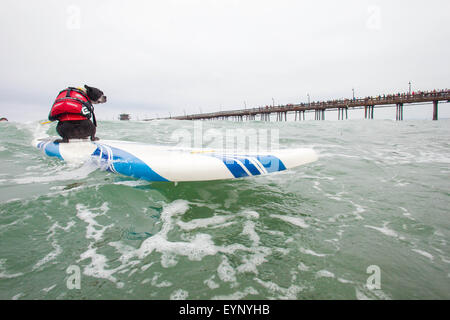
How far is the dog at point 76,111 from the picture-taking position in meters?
3.86

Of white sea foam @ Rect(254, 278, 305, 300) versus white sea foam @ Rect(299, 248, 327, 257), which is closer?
white sea foam @ Rect(254, 278, 305, 300)

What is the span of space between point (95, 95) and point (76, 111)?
520 mm

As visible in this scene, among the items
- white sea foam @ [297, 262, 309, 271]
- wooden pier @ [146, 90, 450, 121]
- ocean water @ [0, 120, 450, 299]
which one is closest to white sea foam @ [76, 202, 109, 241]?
ocean water @ [0, 120, 450, 299]

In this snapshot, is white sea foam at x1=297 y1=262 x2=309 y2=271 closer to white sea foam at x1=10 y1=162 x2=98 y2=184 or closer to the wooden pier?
white sea foam at x1=10 y1=162 x2=98 y2=184

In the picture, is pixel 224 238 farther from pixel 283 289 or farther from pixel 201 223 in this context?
pixel 283 289

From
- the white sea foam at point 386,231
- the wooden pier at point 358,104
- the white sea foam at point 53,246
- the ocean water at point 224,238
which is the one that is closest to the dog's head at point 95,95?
the ocean water at point 224,238

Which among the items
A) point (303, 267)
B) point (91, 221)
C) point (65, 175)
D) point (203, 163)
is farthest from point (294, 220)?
point (65, 175)

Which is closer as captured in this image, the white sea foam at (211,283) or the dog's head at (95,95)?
the white sea foam at (211,283)

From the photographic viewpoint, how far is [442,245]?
71.6 inches

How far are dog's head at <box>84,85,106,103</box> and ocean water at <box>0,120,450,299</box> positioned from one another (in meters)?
1.64

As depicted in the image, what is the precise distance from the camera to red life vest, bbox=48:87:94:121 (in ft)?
12.6

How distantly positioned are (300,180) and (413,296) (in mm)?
2433

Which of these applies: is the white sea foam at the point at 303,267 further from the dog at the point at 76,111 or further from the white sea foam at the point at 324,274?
the dog at the point at 76,111

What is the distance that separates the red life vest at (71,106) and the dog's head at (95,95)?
0.31 ft
